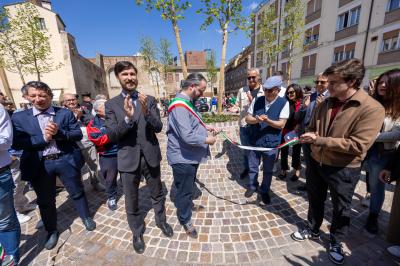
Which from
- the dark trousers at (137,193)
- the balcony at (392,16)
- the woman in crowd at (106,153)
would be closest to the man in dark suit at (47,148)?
the woman in crowd at (106,153)

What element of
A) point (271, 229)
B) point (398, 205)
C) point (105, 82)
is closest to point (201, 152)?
point (271, 229)

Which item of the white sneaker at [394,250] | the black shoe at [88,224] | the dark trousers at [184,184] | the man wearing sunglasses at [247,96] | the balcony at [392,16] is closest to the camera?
the white sneaker at [394,250]

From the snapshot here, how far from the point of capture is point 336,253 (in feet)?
7.41

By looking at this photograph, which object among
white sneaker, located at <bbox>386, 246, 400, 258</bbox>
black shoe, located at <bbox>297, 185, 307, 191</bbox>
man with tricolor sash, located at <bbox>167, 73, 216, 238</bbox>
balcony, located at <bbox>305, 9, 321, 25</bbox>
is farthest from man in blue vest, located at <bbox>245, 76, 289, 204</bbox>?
balcony, located at <bbox>305, 9, 321, 25</bbox>

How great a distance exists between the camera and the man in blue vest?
294 centimetres

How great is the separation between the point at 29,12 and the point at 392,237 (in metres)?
19.7

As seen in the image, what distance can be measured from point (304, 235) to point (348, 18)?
849 inches

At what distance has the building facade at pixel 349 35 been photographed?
1331cm

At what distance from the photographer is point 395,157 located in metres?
2.22

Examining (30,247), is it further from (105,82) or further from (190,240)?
(105,82)

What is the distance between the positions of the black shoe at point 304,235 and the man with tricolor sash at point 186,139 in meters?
1.46

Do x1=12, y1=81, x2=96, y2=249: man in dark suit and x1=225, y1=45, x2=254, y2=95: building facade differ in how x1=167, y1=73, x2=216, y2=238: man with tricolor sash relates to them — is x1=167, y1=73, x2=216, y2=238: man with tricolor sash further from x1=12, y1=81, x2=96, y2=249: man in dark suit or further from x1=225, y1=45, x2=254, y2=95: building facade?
x1=225, y1=45, x2=254, y2=95: building facade

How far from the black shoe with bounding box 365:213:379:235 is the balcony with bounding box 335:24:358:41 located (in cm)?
1947

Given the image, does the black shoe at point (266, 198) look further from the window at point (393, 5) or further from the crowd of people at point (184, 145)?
the window at point (393, 5)
